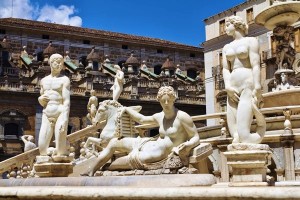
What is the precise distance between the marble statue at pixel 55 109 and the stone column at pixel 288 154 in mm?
4706

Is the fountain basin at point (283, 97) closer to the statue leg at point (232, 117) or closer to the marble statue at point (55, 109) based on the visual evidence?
the marble statue at point (55, 109)

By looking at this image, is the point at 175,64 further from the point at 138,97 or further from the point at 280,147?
the point at 280,147

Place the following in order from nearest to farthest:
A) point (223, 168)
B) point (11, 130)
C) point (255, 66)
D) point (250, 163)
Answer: point (250, 163), point (255, 66), point (223, 168), point (11, 130)

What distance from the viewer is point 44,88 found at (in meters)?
10.4

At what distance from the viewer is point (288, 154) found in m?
11.3

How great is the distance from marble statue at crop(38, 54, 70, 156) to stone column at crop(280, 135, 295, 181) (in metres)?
4.71

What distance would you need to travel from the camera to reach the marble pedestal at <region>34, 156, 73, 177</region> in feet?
32.5

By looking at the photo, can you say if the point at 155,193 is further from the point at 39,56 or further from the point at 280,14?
the point at 39,56

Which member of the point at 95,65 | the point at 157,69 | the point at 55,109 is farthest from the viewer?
the point at 157,69

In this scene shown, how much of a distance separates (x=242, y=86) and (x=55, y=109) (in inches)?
159

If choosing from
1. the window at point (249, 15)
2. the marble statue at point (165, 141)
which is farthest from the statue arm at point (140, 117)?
the window at point (249, 15)

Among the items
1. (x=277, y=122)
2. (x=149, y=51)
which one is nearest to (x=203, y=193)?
(x=277, y=122)

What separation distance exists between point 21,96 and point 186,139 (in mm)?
29950

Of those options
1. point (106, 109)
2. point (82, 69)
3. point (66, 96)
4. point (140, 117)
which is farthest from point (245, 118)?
point (82, 69)
